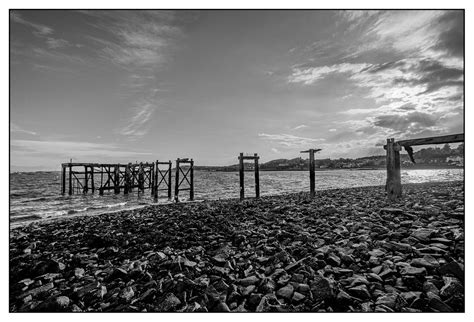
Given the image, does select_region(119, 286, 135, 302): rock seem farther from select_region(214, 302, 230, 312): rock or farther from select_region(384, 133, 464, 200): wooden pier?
select_region(384, 133, 464, 200): wooden pier

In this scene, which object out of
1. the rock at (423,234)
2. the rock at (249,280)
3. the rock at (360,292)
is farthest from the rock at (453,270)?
the rock at (249,280)

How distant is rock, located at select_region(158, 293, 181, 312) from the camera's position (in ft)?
11.8

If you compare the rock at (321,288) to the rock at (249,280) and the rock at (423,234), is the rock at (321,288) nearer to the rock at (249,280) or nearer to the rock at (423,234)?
the rock at (249,280)

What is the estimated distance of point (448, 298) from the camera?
124 inches

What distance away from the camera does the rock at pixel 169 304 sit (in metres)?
3.59

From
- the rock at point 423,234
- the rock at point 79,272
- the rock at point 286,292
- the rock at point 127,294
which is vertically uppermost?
the rock at point 423,234

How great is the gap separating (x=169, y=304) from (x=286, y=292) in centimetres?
169

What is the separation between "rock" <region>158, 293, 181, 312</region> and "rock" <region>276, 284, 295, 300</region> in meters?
1.47

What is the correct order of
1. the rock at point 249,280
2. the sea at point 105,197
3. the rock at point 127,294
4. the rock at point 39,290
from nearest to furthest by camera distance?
the rock at point 127,294 → the rock at point 249,280 → the rock at point 39,290 → the sea at point 105,197

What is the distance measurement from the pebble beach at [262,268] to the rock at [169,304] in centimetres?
1

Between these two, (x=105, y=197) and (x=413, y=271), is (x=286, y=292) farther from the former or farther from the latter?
(x=105, y=197)

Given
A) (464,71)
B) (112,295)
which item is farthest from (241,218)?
(464,71)

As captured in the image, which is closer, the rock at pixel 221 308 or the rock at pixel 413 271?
the rock at pixel 221 308

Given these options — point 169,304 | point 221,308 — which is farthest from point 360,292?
point 169,304
